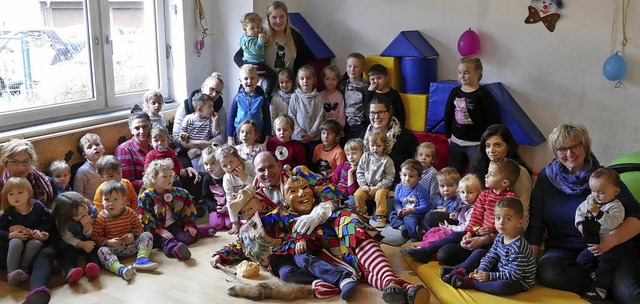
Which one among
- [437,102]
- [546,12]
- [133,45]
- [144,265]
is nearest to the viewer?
[144,265]

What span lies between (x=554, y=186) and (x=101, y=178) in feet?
9.60

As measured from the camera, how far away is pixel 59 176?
4.16 meters

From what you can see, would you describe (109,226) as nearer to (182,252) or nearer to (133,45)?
(182,252)

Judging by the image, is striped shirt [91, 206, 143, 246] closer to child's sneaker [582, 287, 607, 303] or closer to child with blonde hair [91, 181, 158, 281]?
child with blonde hair [91, 181, 158, 281]

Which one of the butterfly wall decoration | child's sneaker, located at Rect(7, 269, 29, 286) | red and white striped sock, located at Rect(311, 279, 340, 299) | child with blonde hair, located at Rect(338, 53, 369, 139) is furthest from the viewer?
child with blonde hair, located at Rect(338, 53, 369, 139)

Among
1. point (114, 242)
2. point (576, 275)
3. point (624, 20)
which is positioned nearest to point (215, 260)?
point (114, 242)

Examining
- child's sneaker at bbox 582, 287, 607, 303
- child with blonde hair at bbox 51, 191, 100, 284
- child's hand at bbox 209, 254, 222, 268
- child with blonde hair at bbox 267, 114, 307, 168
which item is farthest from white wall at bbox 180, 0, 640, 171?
child's hand at bbox 209, 254, 222, 268

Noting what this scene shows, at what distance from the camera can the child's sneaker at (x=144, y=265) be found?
11.9 feet

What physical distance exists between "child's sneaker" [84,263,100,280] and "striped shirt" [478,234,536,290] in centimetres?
214

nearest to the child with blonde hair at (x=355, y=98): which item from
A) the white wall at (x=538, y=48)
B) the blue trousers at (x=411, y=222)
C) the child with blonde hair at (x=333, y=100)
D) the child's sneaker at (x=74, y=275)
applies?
the child with blonde hair at (x=333, y=100)

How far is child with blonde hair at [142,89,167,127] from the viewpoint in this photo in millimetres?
4875

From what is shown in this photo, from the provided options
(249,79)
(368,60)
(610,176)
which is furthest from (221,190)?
(610,176)

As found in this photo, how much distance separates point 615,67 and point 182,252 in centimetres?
307

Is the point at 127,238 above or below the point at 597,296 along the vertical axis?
above
